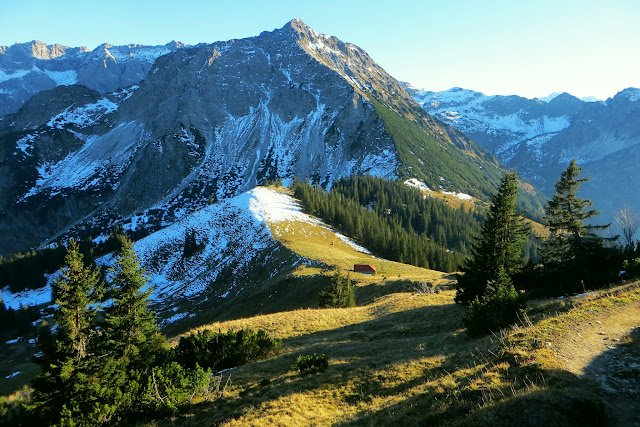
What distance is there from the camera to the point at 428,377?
13.7 m

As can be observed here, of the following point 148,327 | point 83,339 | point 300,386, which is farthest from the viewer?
point 148,327

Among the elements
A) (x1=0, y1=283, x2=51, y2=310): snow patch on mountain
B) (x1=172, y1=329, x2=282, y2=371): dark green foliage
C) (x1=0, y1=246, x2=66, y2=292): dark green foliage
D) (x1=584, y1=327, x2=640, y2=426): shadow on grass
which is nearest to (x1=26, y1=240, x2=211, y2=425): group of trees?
(x1=172, y1=329, x2=282, y2=371): dark green foliage

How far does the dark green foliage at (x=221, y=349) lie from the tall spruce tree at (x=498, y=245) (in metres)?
17.3

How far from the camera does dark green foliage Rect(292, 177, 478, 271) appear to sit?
9600 cm

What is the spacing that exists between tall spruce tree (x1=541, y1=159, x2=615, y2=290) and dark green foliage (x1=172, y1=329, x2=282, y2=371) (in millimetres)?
24041

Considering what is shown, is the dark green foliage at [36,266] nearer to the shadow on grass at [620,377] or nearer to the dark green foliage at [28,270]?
the dark green foliage at [28,270]

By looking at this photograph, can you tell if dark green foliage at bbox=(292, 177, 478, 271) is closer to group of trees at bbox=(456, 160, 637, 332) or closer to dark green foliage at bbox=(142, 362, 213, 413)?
group of trees at bbox=(456, 160, 637, 332)

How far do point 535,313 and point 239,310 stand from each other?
51.2 m

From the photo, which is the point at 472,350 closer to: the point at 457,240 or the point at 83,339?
the point at 83,339

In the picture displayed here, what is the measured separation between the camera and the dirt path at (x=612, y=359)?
340 inches

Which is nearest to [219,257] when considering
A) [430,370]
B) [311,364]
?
[311,364]

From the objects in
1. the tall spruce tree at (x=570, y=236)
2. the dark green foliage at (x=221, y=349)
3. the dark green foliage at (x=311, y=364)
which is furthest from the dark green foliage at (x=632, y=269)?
the dark green foliage at (x=221, y=349)

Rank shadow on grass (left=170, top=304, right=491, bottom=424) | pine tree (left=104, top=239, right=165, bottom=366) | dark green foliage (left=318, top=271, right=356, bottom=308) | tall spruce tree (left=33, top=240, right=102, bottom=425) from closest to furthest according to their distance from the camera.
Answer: tall spruce tree (left=33, top=240, right=102, bottom=425)
shadow on grass (left=170, top=304, right=491, bottom=424)
pine tree (left=104, top=239, right=165, bottom=366)
dark green foliage (left=318, top=271, right=356, bottom=308)

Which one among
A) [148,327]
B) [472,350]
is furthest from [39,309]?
[472,350]
